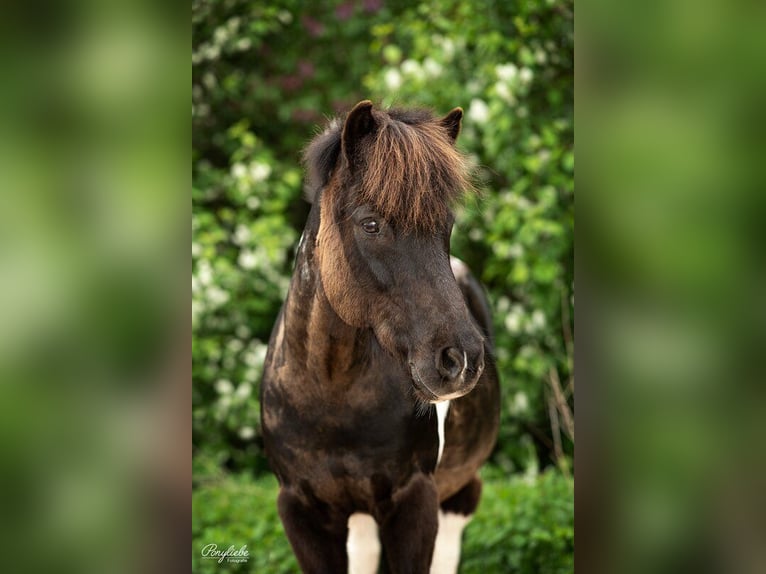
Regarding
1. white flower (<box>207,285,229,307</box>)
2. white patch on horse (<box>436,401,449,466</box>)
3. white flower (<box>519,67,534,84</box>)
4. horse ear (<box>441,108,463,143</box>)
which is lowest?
white patch on horse (<box>436,401,449,466</box>)

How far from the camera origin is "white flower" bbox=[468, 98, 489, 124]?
13.6ft

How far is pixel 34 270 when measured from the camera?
104cm

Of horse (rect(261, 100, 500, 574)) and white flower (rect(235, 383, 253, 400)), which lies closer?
horse (rect(261, 100, 500, 574))

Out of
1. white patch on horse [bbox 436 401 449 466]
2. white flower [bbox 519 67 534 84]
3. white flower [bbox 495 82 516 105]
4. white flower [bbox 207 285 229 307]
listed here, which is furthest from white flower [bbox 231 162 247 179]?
white patch on horse [bbox 436 401 449 466]

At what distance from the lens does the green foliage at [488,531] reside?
141 inches

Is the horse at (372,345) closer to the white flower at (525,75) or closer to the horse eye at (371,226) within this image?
the horse eye at (371,226)

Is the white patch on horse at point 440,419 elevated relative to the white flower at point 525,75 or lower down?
lower down

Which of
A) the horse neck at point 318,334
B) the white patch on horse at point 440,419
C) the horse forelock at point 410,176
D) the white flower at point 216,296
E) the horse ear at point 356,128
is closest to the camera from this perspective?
the horse forelock at point 410,176

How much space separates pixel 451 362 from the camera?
1717 millimetres

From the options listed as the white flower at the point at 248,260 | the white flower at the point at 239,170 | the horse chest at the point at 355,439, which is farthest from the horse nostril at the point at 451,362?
the white flower at the point at 239,170

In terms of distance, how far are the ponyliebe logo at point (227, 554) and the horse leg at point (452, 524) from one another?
98cm

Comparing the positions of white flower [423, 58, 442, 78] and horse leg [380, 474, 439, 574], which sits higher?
white flower [423, 58, 442, 78]

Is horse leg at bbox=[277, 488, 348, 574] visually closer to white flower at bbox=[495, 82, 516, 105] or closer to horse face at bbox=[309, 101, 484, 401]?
horse face at bbox=[309, 101, 484, 401]

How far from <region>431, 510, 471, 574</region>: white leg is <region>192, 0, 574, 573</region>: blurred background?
623 millimetres
